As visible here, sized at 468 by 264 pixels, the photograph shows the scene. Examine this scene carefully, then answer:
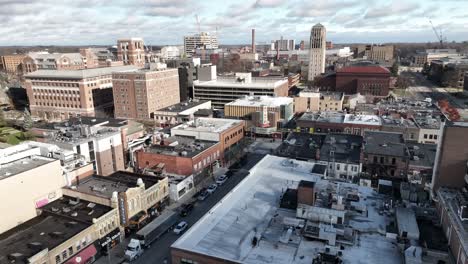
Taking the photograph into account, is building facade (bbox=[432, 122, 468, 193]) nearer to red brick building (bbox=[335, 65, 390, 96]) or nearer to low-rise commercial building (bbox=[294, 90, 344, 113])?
low-rise commercial building (bbox=[294, 90, 344, 113])

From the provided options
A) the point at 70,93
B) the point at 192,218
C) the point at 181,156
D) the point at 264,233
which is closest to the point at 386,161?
the point at 264,233

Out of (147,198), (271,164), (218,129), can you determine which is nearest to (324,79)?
(218,129)

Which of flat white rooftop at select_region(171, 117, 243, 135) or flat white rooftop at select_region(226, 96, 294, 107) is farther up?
flat white rooftop at select_region(226, 96, 294, 107)

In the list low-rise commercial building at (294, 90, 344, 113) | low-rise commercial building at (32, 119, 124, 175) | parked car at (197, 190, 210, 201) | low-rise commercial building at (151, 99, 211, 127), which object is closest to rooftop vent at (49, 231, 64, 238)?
low-rise commercial building at (32, 119, 124, 175)

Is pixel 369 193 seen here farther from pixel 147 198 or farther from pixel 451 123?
pixel 147 198

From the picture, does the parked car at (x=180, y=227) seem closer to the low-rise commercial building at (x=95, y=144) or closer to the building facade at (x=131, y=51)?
the low-rise commercial building at (x=95, y=144)

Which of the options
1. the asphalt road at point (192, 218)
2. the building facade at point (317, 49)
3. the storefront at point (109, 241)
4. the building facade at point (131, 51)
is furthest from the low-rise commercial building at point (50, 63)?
the storefront at point (109, 241)
